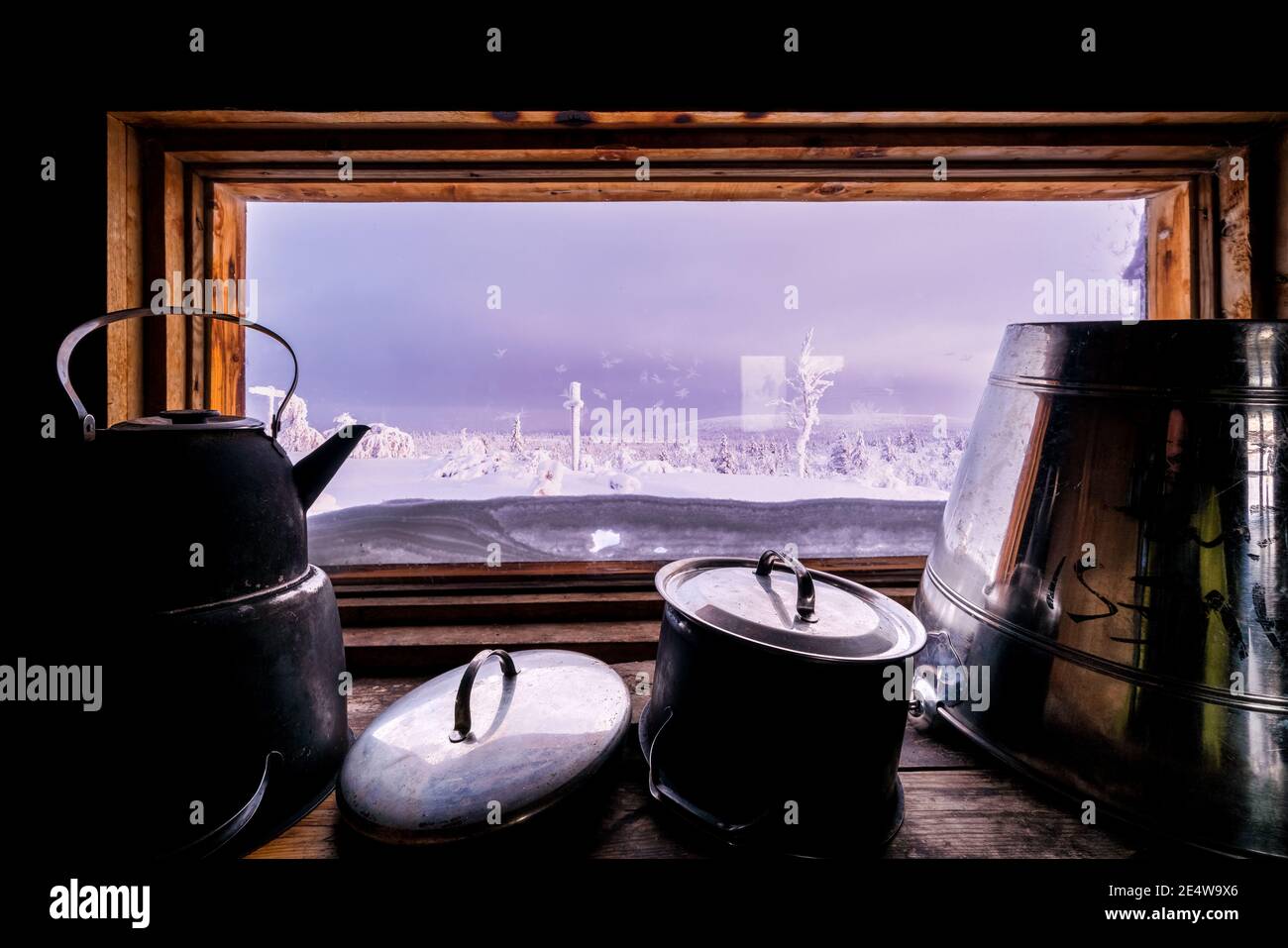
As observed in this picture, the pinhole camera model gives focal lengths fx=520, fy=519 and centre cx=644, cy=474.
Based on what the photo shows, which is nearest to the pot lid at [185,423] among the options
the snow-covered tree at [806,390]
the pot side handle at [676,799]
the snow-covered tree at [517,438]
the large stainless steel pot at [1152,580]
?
the snow-covered tree at [517,438]

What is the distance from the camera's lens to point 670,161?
164 cm

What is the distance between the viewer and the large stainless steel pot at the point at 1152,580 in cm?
96

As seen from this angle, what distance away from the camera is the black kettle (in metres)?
0.90

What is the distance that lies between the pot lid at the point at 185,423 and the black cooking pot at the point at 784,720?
95 cm

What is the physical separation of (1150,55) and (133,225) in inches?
113

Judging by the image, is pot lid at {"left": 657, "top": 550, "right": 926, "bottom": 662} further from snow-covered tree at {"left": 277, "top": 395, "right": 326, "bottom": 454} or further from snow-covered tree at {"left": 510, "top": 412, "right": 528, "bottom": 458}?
snow-covered tree at {"left": 277, "top": 395, "right": 326, "bottom": 454}

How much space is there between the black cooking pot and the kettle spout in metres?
0.79

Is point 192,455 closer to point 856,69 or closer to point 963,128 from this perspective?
point 856,69

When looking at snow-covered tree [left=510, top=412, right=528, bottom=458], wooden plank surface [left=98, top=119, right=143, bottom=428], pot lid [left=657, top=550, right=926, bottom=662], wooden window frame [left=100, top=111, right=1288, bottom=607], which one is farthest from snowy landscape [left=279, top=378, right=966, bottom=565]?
pot lid [left=657, top=550, right=926, bottom=662]

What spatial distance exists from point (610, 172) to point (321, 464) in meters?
1.21

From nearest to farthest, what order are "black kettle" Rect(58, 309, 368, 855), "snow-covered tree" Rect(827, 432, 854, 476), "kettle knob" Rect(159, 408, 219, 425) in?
"black kettle" Rect(58, 309, 368, 855) < "kettle knob" Rect(159, 408, 219, 425) < "snow-covered tree" Rect(827, 432, 854, 476)

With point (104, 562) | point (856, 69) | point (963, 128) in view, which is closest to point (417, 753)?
point (104, 562)

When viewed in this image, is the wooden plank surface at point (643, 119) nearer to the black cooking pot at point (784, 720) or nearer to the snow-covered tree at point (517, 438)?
the snow-covered tree at point (517, 438)

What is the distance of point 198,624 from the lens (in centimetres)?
93
